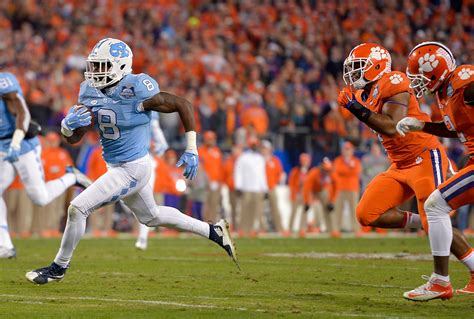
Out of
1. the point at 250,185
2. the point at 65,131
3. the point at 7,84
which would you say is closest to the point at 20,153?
the point at 7,84

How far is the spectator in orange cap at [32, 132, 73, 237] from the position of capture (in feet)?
51.1

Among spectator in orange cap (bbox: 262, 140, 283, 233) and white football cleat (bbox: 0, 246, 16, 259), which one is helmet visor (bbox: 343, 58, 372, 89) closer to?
white football cleat (bbox: 0, 246, 16, 259)

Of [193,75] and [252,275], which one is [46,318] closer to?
[252,275]

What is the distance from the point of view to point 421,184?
7.82m

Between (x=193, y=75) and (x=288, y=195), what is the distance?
3.21 m

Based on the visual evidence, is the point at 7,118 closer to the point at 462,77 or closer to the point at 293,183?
the point at 462,77

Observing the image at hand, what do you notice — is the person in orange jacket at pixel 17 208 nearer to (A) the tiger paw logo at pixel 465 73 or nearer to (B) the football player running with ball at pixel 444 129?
(B) the football player running with ball at pixel 444 129

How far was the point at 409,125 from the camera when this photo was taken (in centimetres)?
686

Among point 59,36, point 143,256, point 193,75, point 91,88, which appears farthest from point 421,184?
point 59,36

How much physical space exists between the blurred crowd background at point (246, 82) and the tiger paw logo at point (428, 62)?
9302 millimetres

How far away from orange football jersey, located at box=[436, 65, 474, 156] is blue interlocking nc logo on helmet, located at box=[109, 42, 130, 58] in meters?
2.46

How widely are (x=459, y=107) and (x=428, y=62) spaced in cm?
40

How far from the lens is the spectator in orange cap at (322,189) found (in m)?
16.7

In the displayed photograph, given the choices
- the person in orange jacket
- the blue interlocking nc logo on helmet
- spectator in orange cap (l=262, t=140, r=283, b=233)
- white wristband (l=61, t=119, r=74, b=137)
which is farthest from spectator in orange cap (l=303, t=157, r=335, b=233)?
white wristband (l=61, t=119, r=74, b=137)
